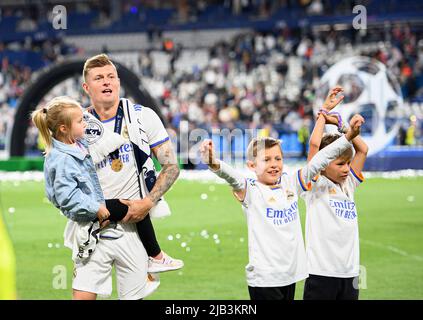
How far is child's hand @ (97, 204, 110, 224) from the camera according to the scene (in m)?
4.34

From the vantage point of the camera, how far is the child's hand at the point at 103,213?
4340 millimetres

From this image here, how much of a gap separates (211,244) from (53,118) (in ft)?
21.1

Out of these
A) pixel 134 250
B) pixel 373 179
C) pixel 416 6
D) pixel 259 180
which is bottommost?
pixel 373 179

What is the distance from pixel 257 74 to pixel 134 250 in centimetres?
2713

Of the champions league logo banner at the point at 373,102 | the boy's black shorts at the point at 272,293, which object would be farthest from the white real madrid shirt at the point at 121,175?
the champions league logo banner at the point at 373,102

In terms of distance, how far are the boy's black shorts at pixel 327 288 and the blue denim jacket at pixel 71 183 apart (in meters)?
1.42

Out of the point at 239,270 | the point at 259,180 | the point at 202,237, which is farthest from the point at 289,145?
the point at 259,180

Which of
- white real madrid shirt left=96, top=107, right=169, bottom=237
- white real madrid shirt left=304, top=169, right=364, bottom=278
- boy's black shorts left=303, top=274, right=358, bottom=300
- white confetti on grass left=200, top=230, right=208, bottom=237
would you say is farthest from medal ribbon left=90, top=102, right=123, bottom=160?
white confetti on grass left=200, top=230, right=208, bottom=237

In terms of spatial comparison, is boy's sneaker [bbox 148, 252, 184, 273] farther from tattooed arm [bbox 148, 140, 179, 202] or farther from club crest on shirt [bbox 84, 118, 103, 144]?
club crest on shirt [bbox 84, 118, 103, 144]

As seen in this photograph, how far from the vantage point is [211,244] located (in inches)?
415

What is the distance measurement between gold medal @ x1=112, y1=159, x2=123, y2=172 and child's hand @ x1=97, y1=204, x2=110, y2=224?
27 centimetres
